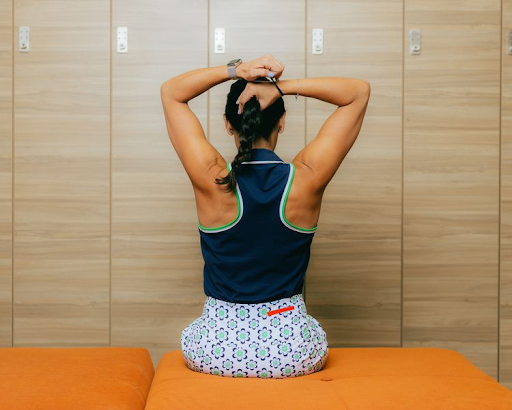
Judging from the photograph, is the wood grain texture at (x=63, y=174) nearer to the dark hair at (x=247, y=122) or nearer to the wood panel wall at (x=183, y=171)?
the wood panel wall at (x=183, y=171)

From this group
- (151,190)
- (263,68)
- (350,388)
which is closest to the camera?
(350,388)

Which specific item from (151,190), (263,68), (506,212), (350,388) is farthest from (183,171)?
(506,212)

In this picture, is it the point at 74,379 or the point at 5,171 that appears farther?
the point at 5,171

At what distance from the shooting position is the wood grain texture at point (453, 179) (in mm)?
2943

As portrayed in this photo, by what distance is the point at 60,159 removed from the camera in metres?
2.92

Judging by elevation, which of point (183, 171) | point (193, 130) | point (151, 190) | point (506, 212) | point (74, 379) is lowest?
point (74, 379)

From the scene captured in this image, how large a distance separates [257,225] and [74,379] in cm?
71

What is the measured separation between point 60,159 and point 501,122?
246 centimetres

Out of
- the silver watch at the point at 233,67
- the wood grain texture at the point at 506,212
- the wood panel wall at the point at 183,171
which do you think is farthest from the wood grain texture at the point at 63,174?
the wood grain texture at the point at 506,212

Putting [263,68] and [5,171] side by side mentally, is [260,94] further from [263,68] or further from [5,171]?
[5,171]

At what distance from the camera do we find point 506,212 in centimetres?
298

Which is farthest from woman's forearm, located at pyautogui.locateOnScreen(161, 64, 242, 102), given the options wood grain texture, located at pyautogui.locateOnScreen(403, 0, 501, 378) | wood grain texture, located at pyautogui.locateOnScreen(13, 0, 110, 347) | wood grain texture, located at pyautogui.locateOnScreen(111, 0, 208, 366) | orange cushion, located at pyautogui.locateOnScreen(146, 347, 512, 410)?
wood grain texture, located at pyautogui.locateOnScreen(403, 0, 501, 378)

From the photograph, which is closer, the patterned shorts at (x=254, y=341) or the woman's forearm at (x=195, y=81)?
the patterned shorts at (x=254, y=341)

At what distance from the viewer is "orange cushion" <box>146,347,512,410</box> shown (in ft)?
4.49
